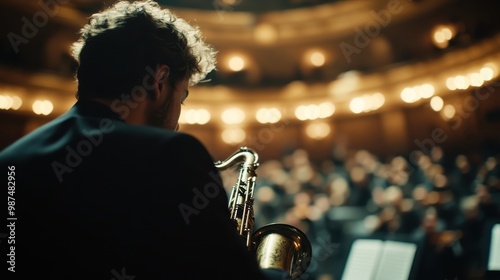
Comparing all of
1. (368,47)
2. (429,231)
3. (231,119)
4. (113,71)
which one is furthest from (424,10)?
(113,71)

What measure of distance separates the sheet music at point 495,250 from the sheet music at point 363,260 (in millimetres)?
795

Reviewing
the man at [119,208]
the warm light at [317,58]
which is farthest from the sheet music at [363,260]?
the warm light at [317,58]

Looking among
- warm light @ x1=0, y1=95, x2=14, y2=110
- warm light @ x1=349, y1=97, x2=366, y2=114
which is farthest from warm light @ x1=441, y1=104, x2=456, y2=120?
warm light @ x1=0, y1=95, x2=14, y2=110

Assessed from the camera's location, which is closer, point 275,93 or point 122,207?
point 122,207

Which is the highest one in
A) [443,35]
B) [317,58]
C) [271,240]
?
[317,58]

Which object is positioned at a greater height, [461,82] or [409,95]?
[409,95]

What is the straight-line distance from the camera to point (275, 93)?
22.5m

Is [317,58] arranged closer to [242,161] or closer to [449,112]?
[449,112]

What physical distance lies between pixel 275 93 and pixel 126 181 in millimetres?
21507

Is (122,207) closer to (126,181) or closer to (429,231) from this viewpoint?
(126,181)

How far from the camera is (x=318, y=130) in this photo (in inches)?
878

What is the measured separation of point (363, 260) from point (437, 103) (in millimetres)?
17573

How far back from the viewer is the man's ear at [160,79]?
1.67m

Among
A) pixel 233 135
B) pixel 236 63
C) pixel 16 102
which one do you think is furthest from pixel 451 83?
pixel 16 102
